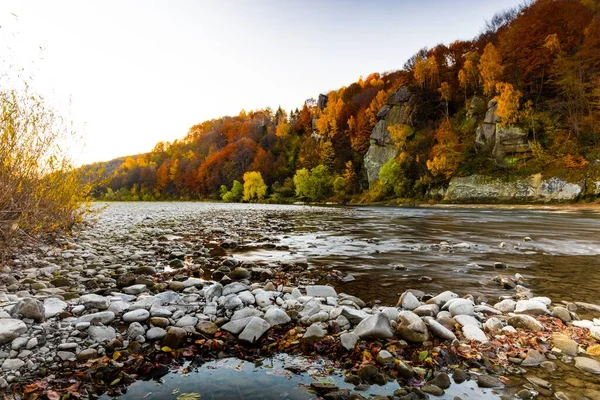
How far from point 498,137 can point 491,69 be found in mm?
14711

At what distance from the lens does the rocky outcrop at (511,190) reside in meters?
39.5

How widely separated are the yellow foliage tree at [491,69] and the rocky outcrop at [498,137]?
17.4 ft

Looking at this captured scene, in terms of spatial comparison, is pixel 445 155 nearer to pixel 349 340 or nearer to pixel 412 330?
pixel 412 330

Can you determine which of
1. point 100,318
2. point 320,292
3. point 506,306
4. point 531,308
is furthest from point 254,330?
point 531,308

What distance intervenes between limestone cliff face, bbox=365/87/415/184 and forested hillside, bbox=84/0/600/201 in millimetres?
258

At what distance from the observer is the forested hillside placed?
152 ft

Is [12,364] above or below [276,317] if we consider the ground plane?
above

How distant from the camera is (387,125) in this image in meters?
73.4

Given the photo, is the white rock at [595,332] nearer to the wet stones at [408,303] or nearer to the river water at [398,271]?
the river water at [398,271]

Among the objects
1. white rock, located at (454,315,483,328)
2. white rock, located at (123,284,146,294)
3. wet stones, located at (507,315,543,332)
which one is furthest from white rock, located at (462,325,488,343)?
white rock, located at (123,284,146,294)

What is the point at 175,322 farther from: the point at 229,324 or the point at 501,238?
the point at 501,238

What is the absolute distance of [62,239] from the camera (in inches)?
448

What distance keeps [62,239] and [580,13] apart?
251ft

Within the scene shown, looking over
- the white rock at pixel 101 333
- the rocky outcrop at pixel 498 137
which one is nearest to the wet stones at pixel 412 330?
the white rock at pixel 101 333
